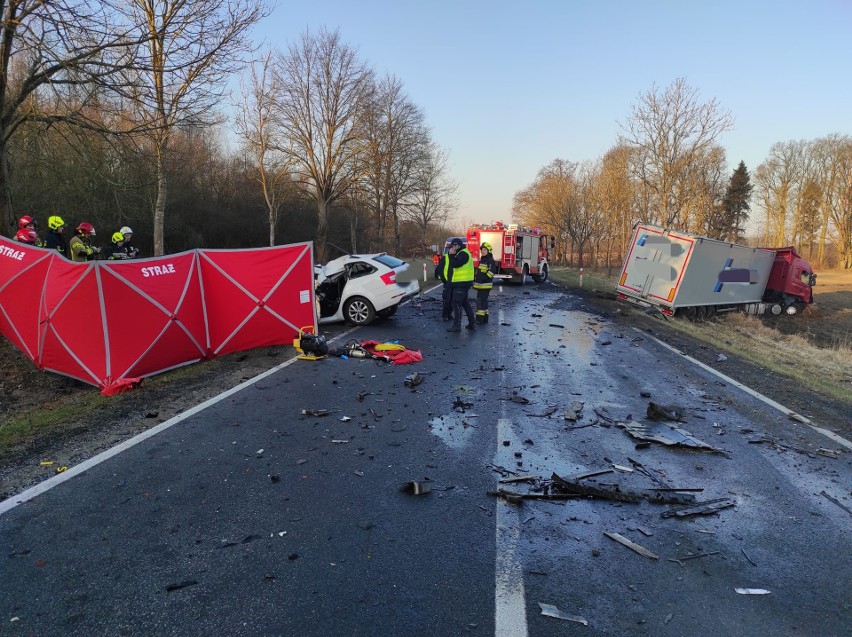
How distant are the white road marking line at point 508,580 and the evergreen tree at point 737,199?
2489 inches

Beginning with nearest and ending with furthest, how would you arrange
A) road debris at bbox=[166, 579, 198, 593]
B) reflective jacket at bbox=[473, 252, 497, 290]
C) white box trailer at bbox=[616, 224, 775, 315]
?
road debris at bbox=[166, 579, 198, 593] → reflective jacket at bbox=[473, 252, 497, 290] → white box trailer at bbox=[616, 224, 775, 315]

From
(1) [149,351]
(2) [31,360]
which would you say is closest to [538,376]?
(1) [149,351]

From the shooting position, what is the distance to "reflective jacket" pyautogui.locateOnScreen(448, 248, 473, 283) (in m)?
11.5

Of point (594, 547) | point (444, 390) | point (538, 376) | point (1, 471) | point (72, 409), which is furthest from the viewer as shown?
point (538, 376)

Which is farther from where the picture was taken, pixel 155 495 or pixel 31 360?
pixel 31 360

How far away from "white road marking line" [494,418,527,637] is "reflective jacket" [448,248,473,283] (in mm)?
8078

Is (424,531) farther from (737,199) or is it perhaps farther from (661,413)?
(737,199)

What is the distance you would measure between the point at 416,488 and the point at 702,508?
2.16 metres

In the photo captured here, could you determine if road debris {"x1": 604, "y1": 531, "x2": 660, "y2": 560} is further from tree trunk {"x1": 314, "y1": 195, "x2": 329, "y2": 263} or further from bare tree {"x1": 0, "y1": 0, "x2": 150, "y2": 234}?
tree trunk {"x1": 314, "y1": 195, "x2": 329, "y2": 263}

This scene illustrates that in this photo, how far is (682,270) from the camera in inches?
658

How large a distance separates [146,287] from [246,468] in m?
3.98

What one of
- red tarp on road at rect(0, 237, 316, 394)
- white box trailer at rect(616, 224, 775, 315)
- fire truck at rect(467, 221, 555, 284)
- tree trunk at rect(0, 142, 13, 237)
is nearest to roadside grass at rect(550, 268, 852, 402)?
white box trailer at rect(616, 224, 775, 315)

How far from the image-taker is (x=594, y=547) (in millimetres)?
3186

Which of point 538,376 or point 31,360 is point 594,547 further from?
point 31,360
